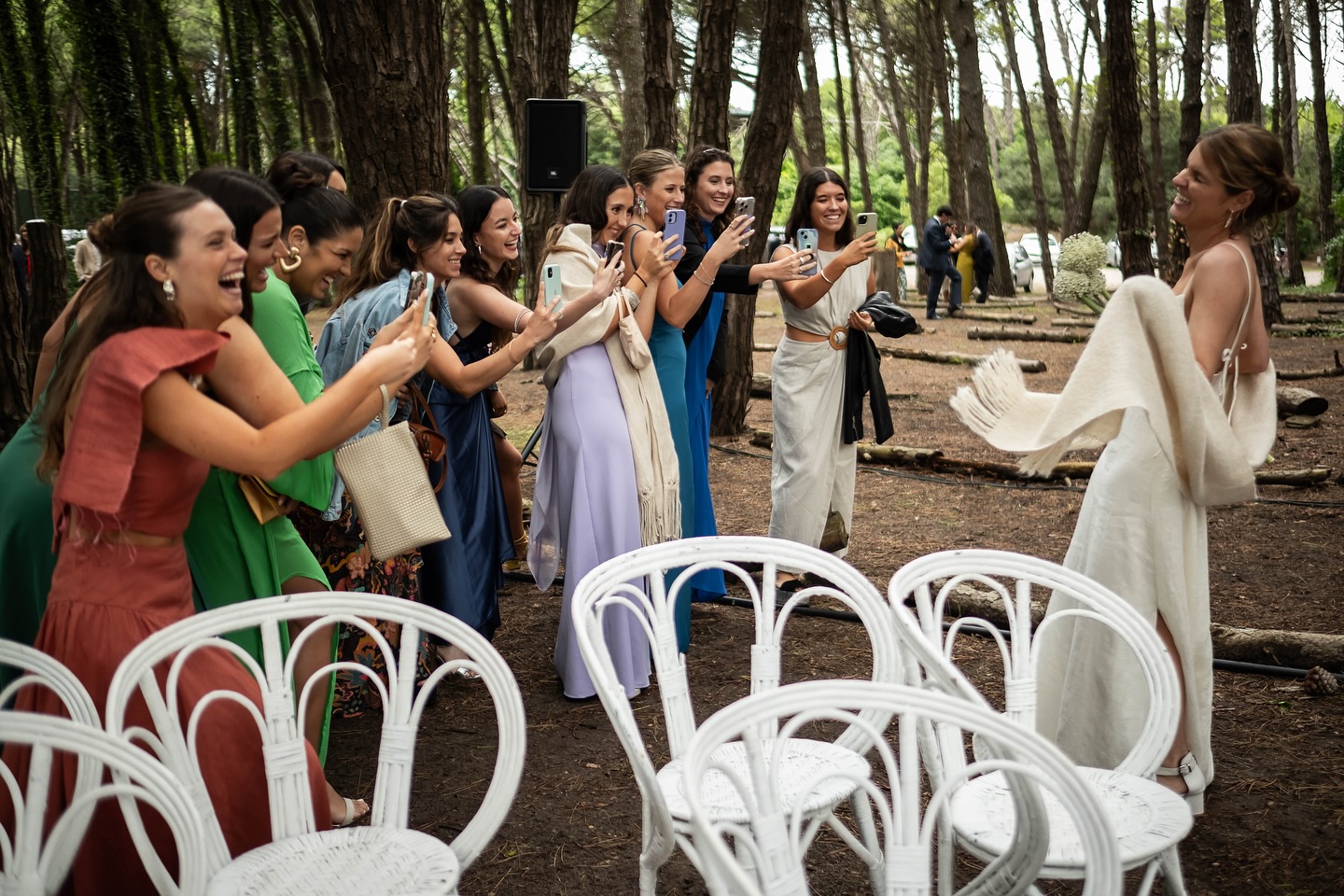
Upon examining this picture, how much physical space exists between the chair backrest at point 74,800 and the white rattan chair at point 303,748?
19 cm

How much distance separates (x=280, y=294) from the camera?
3176 mm

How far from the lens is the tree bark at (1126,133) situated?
35.1 ft

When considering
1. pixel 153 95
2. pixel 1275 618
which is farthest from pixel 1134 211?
pixel 153 95

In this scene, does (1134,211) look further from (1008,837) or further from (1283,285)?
(1283,285)

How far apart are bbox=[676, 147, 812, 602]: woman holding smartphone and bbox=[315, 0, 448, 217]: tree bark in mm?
1239

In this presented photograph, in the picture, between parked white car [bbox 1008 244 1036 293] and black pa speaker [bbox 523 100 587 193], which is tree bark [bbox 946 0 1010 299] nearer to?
parked white car [bbox 1008 244 1036 293]

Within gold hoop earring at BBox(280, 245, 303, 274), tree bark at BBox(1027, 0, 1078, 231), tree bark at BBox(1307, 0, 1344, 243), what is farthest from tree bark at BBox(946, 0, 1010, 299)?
gold hoop earring at BBox(280, 245, 303, 274)

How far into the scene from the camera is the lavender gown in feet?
14.9

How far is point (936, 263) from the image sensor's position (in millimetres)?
20578

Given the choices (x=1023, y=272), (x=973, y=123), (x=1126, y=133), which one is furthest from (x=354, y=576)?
(x=1023, y=272)

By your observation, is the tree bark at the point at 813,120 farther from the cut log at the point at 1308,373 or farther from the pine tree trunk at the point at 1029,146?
the cut log at the point at 1308,373

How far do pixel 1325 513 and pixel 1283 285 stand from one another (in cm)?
2176

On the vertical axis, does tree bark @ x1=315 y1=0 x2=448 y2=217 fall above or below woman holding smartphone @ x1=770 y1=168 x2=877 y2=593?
above

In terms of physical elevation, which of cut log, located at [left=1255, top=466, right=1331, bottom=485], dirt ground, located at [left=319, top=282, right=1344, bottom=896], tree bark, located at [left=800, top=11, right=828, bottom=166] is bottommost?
dirt ground, located at [left=319, top=282, right=1344, bottom=896]
